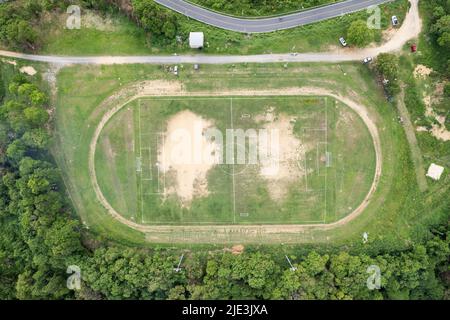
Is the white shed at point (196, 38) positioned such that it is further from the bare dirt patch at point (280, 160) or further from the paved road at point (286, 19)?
the bare dirt patch at point (280, 160)

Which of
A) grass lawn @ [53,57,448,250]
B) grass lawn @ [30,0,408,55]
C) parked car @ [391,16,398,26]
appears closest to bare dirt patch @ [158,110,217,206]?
grass lawn @ [53,57,448,250]

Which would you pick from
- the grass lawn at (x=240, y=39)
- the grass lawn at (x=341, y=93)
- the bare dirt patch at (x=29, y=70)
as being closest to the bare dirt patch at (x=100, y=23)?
the grass lawn at (x=240, y=39)

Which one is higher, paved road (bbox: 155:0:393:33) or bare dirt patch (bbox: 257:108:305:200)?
paved road (bbox: 155:0:393:33)

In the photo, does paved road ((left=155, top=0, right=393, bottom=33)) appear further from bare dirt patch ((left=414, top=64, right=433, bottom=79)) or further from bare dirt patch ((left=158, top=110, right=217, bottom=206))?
bare dirt patch ((left=158, top=110, right=217, bottom=206))


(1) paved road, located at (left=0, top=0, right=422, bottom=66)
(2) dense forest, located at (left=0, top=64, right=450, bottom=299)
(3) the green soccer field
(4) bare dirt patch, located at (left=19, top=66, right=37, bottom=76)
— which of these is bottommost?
(2) dense forest, located at (left=0, top=64, right=450, bottom=299)

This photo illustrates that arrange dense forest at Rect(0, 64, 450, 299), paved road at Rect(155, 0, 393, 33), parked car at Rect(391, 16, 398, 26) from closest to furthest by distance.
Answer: dense forest at Rect(0, 64, 450, 299)
parked car at Rect(391, 16, 398, 26)
paved road at Rect(155, 0, 393, 33)

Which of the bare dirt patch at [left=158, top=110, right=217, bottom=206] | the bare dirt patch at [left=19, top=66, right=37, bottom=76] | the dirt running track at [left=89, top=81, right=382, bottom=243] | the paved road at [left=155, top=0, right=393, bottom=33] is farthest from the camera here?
the bare dirt patch at [left=19, top=66, right=37, bottom=76]
